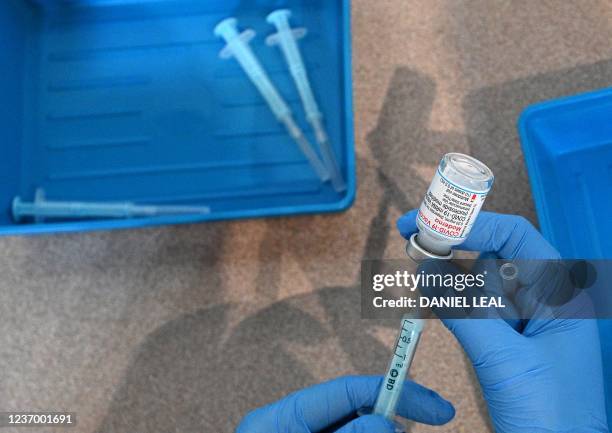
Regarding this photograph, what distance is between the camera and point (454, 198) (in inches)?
22.1

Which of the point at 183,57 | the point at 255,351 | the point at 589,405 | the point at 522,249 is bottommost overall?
the point at 255,351

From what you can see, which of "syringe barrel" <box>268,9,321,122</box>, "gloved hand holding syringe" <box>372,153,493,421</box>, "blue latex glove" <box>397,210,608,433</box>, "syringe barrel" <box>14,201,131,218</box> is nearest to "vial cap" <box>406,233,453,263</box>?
"gloved hand holding syringe" <box>372,153,493,421</box>

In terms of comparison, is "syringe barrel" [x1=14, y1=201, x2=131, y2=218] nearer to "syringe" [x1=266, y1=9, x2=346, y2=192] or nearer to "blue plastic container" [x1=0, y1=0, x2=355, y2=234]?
"blue plastic container" [x1=0, y1=0, x2=355, y2=234]

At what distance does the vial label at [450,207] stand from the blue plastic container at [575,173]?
0.38m

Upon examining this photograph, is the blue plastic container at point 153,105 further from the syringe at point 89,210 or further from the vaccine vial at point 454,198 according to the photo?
the vaccine vial at point 454,198

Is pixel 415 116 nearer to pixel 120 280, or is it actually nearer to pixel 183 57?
pixel 183 57

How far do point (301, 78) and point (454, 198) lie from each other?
570 millimetres

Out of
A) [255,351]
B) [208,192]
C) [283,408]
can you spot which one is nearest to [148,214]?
[208,192]

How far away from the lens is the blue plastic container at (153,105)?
1064mm

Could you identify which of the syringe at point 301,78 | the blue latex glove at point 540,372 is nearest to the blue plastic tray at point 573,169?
the blue latex glove at point 540,372

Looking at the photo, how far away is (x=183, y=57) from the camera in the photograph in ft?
3.69

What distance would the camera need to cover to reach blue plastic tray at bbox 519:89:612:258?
0.91 metres

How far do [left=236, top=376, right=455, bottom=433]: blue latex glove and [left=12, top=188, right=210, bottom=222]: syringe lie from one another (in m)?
0.39

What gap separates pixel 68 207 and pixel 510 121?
83 centimetres
